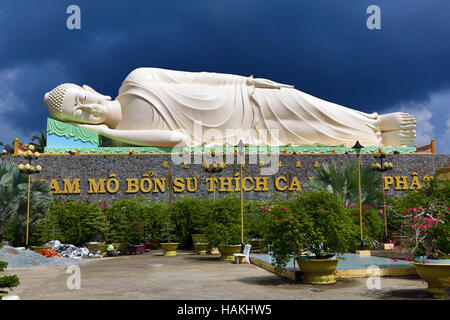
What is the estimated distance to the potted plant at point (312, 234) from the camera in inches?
279

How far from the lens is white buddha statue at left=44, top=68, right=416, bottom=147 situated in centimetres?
1780

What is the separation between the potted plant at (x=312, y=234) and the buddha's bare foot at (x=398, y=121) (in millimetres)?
12319

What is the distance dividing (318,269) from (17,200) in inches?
430

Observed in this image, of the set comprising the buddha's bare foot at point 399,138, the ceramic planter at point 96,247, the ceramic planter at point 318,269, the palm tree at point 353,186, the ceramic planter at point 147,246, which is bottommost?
the ceramic planter at point 147,246

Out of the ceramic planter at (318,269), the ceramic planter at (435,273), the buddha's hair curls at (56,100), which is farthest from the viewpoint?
the buddha's hair curls at (56,100)

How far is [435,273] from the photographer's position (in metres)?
5.80

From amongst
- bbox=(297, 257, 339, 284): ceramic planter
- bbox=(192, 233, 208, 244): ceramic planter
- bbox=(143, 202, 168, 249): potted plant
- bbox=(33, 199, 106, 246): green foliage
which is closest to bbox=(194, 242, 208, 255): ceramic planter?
bbox=(192, 233, 208, 244): ceramic planter

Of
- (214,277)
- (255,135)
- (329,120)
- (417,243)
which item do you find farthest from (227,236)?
(329,120)

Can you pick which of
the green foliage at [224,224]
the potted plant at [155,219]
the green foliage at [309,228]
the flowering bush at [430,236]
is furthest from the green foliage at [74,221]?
the flowering bush at [430,236]

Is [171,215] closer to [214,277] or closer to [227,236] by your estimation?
[227,236]

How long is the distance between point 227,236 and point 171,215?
12.4ft

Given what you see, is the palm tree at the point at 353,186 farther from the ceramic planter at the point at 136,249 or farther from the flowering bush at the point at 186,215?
the ceramic planter at the point at 136,249

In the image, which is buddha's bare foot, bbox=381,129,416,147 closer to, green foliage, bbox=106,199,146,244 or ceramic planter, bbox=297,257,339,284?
green foliage, bbox=106,199,146,244
